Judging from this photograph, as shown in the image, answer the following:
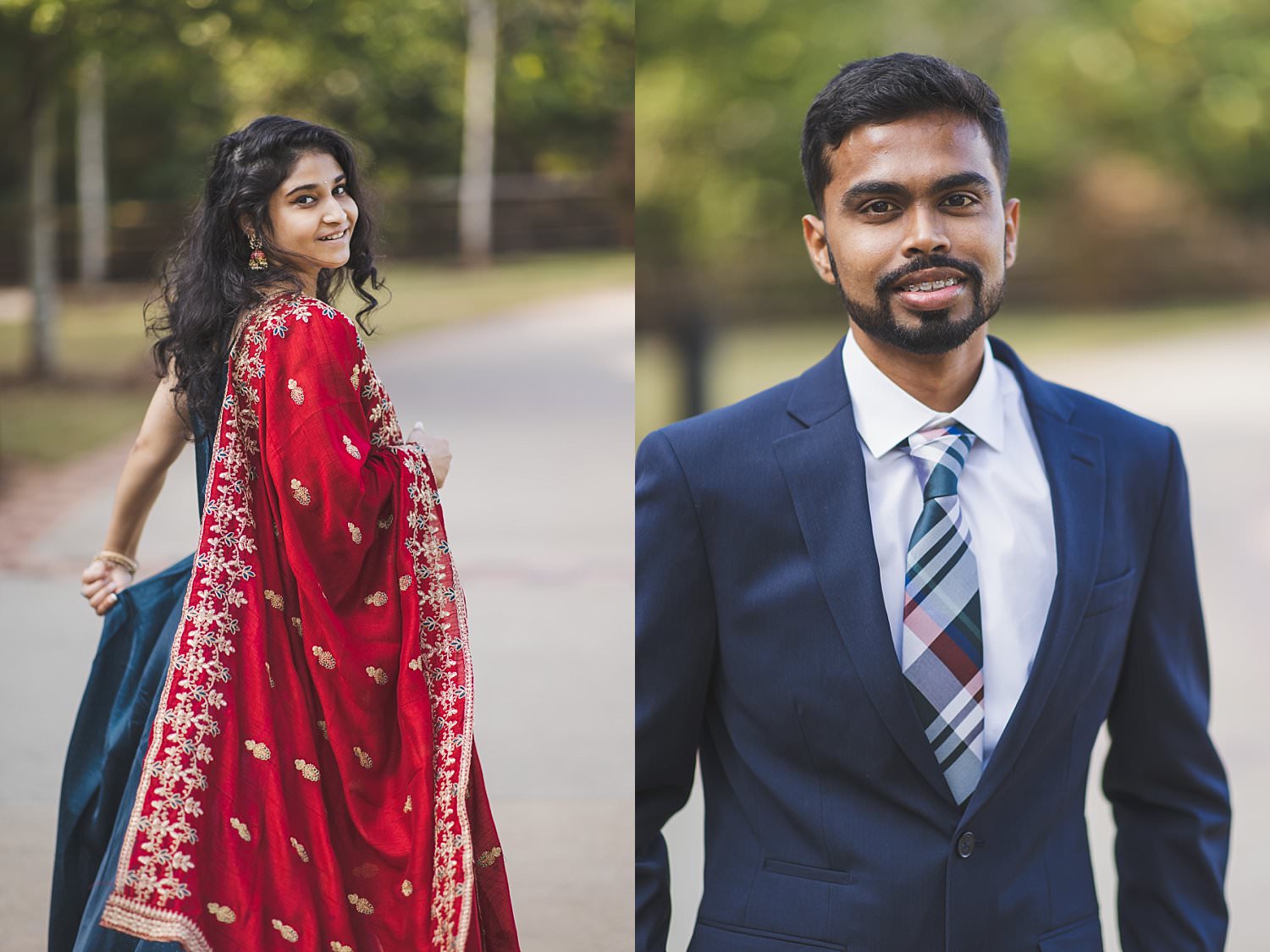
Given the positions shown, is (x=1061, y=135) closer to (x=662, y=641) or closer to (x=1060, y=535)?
(x=1060, y=535)

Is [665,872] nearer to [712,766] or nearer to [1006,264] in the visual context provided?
[712,766]

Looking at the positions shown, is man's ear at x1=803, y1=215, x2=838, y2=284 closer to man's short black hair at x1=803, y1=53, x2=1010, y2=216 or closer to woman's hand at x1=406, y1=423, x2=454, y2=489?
man's short black hair at x1=803, y1=53, x2=1010, y2=216

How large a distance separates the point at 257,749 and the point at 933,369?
118 cm

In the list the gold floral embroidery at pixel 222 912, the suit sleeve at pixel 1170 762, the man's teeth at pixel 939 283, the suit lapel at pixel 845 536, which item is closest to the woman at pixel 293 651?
the gold floral embroidery at pixel 222 912

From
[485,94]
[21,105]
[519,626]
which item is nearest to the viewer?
[519,626]

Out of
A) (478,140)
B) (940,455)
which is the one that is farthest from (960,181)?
(478,140)

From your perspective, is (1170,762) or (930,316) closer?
(930,316)

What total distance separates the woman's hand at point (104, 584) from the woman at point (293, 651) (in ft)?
0.42

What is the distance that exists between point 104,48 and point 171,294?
20.3 feet

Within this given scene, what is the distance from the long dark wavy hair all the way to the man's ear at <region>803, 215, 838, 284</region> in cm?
77

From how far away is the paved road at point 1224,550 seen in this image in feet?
14.2

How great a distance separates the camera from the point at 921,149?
1.95 meters

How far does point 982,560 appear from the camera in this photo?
6.44 feet

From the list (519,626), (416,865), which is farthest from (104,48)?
(416,865)
